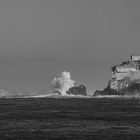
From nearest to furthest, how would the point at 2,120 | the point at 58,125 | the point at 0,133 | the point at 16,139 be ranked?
the point at 16,139 → the point at 0,133 → the point at 58,125 → the point at 2,120

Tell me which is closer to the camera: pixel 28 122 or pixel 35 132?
pixel 35 132

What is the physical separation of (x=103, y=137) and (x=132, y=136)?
348 centimetres

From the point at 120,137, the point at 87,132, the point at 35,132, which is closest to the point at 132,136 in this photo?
the point at 120,137

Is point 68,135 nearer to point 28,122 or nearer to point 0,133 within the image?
point 0,133

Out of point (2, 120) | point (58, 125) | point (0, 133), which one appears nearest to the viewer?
point (0, 133)

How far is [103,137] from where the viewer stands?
72.1 m

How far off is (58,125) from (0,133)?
13.5 m

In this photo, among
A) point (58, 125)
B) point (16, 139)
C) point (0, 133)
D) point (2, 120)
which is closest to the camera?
point (16, 139)

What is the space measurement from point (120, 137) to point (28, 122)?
21331mm

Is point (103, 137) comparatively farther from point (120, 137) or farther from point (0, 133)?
point (0, 133)

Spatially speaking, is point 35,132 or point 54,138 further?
point 35,132

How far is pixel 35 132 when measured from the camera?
2987 inches

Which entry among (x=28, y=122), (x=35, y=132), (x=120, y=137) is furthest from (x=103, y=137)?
(x=28, y=122)

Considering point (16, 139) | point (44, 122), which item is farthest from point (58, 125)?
point (16, 139)
